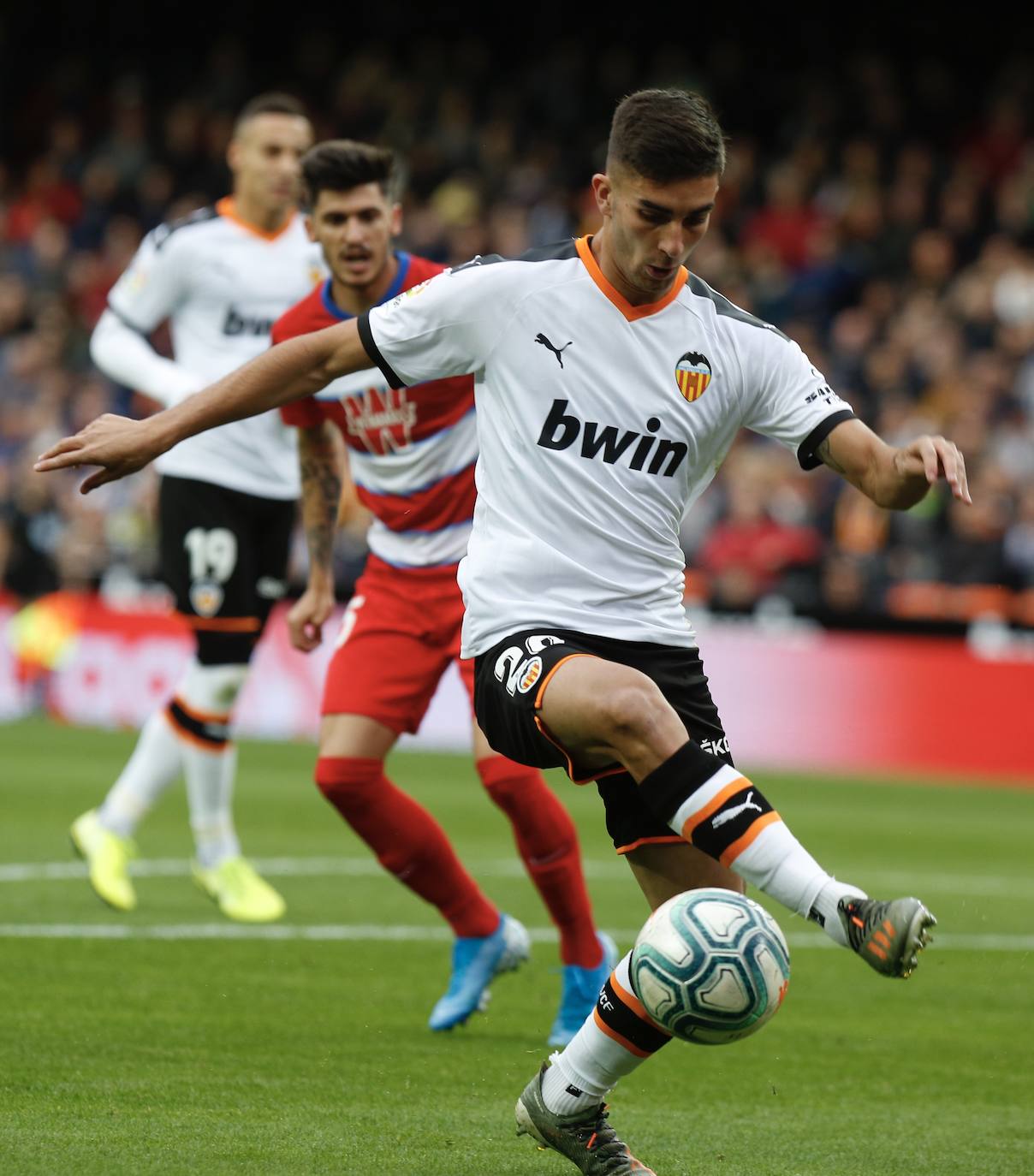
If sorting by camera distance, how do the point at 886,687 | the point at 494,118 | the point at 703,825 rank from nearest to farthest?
1. the point at 703,825
2. the point at 886,687
3. the point at 494,118

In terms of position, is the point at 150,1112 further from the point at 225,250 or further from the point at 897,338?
the point at 897,338

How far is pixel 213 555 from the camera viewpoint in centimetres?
835

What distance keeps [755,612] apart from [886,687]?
3.98 feet

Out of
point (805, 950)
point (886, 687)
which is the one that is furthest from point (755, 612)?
point (805, 950)

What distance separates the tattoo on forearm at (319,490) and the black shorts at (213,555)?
1423 millimetres

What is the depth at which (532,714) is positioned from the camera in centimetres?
452

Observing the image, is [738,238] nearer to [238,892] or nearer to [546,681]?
[238,892]

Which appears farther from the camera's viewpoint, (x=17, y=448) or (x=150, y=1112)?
(x=17, y=448)

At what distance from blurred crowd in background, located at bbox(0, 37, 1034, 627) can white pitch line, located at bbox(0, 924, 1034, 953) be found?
22.8 ft

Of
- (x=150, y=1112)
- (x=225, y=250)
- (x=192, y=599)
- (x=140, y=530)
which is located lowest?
(x=140, y=530)

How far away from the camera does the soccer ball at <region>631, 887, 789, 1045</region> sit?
166 inches

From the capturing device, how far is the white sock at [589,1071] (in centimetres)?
459

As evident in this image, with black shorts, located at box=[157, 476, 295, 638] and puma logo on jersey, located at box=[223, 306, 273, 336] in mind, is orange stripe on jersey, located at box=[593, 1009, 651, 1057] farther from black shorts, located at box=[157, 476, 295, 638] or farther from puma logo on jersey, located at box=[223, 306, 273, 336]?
puma logo on jersey, located at box=[223, 306, 273, 336]

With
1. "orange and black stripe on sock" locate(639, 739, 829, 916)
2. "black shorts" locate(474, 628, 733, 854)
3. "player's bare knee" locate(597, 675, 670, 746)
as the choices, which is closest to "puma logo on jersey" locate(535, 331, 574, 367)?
"black shorts" locate(474, 628, 733, 854)
